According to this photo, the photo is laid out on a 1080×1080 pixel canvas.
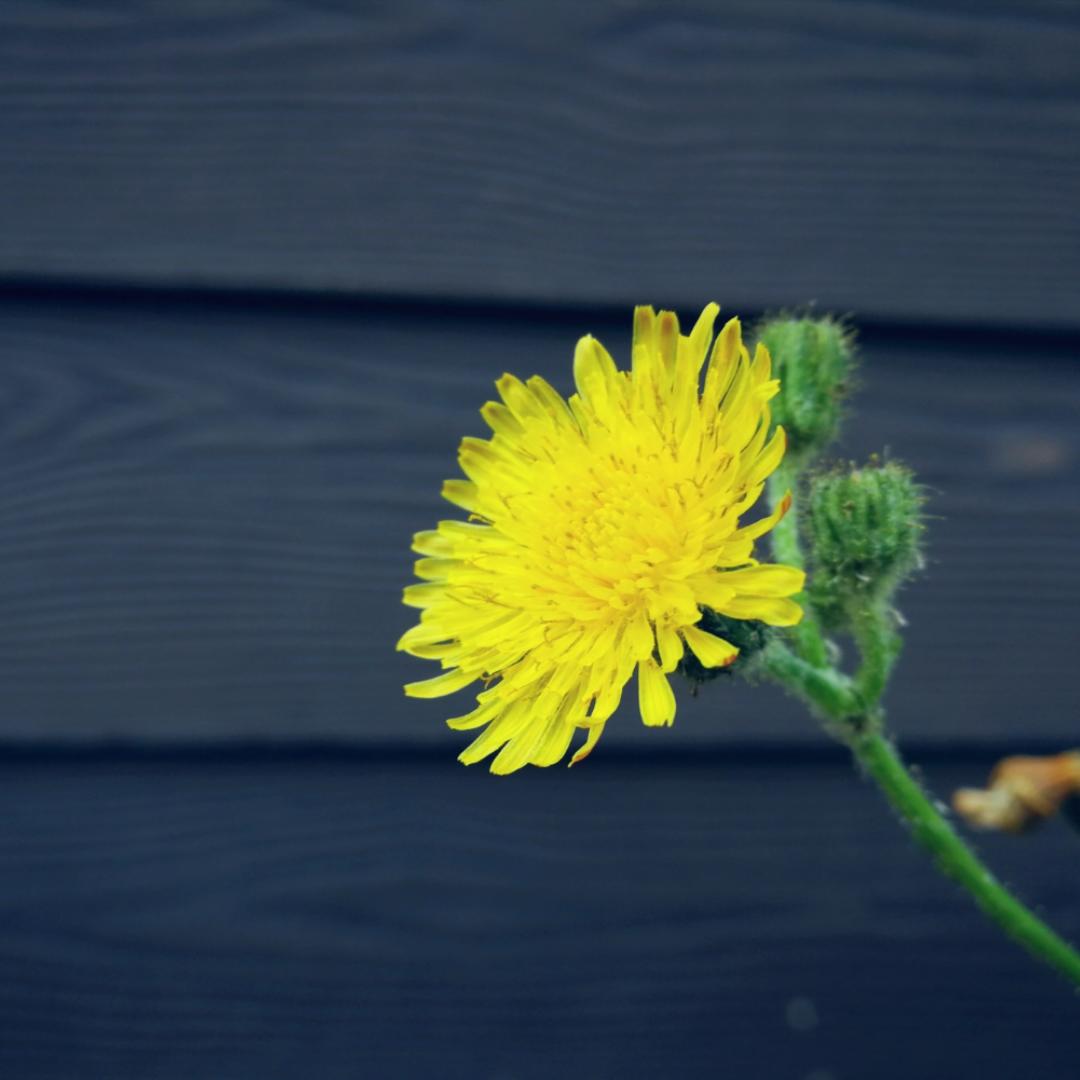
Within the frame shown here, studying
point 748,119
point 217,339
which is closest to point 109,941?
point 217,339

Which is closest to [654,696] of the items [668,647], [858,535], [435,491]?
[668,647]

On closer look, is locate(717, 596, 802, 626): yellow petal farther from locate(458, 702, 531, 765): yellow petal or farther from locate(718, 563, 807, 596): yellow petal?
locate(458, 702, 531, 765): yellow petal

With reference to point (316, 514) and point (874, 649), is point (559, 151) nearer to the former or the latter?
point (316, 514)

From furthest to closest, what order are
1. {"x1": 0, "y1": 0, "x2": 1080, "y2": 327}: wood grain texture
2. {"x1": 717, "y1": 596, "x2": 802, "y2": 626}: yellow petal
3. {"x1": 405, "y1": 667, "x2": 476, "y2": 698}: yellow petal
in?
{"x1": 0, "y1": 0, "x2": 1080, "y2": 327}: wood grain texture → {"x1": 405, "y1": 667, "x2": 476, "y2": 698}: yellow petal → {"x1": 717, "y1": 596, "x2": 802, "y2": 626}: yellow petal

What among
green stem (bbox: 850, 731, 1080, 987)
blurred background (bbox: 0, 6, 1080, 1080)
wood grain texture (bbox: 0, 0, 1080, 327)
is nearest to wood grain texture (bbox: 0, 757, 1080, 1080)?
blurred background (bbox: 0, 6, 1080, 1080)

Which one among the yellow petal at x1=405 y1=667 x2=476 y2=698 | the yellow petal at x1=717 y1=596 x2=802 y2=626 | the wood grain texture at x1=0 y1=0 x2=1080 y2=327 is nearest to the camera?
the yellow petal at x1=717 y1=596 x2=802 y2=626

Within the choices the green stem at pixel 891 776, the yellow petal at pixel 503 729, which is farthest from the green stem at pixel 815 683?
the yellow petal at pixel 503 729
